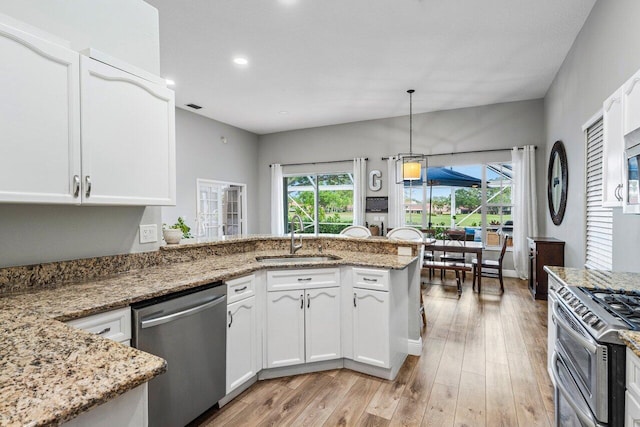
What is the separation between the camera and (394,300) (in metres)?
2.46

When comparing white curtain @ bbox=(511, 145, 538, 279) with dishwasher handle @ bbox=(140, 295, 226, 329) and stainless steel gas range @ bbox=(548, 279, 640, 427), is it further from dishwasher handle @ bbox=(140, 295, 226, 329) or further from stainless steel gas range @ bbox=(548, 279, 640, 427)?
dishwasher handle @ bbox=(140, 295, 226, 329)

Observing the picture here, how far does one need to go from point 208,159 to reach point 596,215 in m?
6.09

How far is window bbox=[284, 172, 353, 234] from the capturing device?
7430 millimetres

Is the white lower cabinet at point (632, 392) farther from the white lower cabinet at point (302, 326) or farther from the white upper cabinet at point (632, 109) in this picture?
the white lower cabinet at point (302, 326)

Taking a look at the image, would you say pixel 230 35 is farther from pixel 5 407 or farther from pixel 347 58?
pixel 5 407

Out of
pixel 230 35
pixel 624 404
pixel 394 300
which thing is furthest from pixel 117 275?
pixel 230 35

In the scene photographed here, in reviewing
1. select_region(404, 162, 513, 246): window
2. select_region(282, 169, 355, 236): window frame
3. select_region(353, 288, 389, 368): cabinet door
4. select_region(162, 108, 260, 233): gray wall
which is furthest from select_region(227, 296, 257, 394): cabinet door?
select_region(282, 169, 355, 236): window frame

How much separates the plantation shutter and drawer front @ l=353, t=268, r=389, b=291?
1.97 meters

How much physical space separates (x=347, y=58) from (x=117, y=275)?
349cm

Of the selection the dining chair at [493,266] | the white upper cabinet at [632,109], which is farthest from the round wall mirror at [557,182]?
the white upper cabinet at [632,109]

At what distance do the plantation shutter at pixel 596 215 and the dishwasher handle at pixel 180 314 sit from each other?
314 cm

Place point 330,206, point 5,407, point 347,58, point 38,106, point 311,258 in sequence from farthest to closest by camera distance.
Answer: point 330,206, point 347,58, point 311,258, point 38,106, point 5,407

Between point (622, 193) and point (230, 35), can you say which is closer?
point (622, 193)

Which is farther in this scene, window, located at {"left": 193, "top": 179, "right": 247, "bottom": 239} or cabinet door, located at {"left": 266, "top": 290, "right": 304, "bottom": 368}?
window, located at {"left": 193, "top": 179, "right": 247, "bottom": 239}
